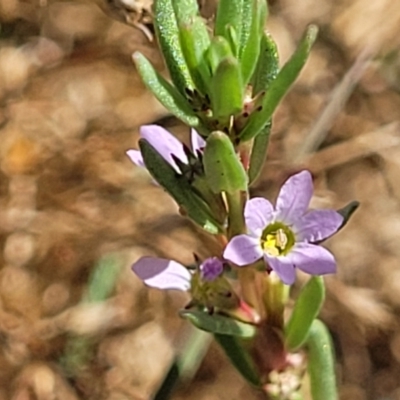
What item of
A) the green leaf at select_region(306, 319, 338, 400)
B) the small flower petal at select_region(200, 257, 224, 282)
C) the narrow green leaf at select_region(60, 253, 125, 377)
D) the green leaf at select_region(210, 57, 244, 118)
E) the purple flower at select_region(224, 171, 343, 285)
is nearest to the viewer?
the green leaf at select_region(210, 57, 244, 118)

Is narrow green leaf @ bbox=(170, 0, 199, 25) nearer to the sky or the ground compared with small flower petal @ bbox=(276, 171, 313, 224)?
nearer to the sky

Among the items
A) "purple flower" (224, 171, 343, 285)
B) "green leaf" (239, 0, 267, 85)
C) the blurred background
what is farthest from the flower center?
the blurred background

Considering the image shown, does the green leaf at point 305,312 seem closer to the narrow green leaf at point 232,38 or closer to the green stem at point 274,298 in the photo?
the green stem at point 274,298

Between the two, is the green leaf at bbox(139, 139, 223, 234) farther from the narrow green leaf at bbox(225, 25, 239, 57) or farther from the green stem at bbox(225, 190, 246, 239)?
the narrow green leaf at bbox(225, 25, 239, 57)

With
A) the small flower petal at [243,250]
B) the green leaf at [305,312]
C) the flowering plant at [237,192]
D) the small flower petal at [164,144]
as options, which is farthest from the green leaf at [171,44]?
the green leaf at [305,312]

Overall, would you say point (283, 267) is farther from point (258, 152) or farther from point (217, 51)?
point (217, 51)

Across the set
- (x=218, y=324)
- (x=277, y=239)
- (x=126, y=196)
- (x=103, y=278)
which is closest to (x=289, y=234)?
(x=277, y=239)

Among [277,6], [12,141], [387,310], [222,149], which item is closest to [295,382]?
[222,149]
